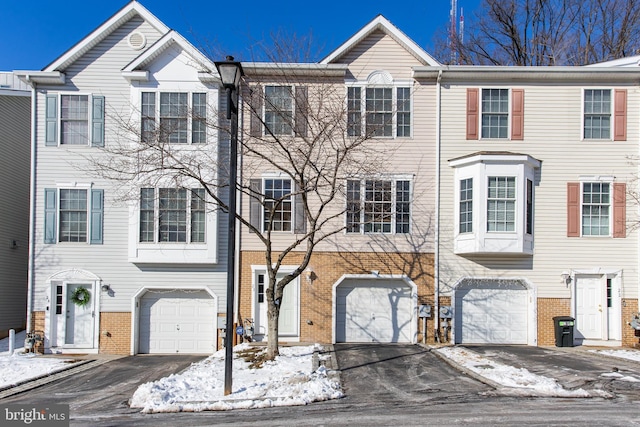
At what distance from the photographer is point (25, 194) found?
64.6ft

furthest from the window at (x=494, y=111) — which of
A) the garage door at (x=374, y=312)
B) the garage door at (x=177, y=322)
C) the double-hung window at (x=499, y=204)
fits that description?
the garage door at (x=177, y=322)

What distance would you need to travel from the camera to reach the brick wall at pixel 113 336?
16.2m

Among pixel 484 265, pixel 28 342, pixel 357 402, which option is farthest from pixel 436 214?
pixel 28 342

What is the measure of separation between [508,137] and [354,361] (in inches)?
333

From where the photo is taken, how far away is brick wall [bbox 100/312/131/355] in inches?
639

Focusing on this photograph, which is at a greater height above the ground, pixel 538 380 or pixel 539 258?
pixel 539 258

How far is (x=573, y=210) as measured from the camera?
1616 cm

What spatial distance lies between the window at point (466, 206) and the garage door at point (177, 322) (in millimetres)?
8073

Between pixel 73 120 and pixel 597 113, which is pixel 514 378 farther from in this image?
pixel 73 120

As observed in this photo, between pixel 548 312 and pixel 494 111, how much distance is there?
635cm

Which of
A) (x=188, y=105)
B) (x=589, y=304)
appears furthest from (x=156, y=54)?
(x=589, y=304)

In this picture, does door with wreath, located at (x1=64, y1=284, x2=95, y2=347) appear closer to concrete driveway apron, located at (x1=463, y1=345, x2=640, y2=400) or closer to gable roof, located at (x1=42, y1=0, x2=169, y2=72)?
gable roof, located at (x1=42, y1=0, x2=169, y2=72)

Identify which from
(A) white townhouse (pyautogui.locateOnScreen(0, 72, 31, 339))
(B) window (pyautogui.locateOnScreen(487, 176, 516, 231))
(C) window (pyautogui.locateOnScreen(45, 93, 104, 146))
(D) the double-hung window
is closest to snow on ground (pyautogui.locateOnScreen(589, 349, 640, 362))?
(D) the double-hung window

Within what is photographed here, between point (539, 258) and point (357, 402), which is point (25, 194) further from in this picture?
point (539, 258)
